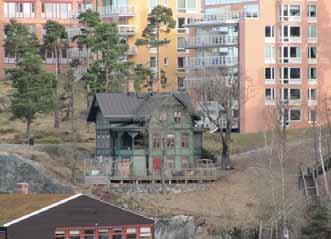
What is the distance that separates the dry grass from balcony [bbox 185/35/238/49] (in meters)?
31.5

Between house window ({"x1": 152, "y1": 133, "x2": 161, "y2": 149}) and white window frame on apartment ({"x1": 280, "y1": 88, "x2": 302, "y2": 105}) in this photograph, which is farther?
white window frame on apartment ({"x1": 280, "y1": 88, "x2": 302, "y2": 105})

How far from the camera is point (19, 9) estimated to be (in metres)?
95.6

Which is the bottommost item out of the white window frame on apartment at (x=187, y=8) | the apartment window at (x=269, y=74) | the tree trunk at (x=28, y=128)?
the tree trunk at (x=28, y=128)

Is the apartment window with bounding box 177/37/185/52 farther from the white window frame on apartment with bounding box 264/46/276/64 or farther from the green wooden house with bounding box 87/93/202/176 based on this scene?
the green wooden house with bounding box 87/93/202/176

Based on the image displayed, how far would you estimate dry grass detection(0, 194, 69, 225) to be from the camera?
166ft

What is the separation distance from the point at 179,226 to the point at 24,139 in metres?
14.8

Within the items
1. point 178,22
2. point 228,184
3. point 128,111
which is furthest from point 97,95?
point 178,22

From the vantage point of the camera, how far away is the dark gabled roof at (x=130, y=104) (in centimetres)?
7131

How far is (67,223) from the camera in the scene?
51062mm

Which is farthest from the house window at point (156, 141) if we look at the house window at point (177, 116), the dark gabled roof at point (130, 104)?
the house window at point (177, 116)

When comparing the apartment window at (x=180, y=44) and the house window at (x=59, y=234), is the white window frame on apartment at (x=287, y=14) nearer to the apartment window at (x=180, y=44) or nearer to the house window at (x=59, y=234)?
the apartment window at (x=180, y=44)

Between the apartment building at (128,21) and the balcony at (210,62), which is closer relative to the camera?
the balcony at (210,62)

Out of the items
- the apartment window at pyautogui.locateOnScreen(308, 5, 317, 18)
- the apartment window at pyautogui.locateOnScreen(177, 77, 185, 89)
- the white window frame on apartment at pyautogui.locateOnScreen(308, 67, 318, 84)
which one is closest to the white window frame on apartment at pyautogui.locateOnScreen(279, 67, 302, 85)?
the white window frame on apartment at pyautogui.locateOnScreen(308, 67, 318, 84)

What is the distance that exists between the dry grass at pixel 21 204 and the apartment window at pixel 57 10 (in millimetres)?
42983
